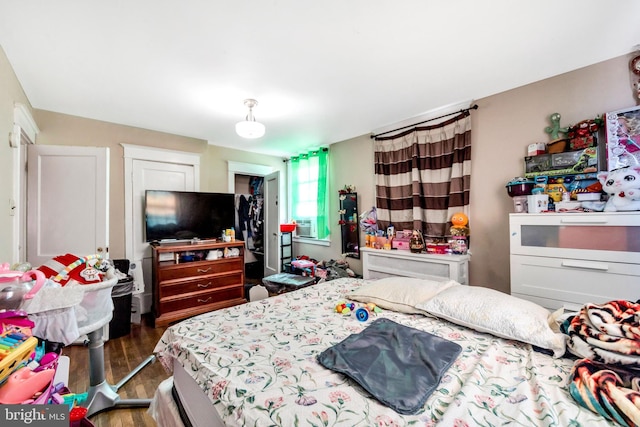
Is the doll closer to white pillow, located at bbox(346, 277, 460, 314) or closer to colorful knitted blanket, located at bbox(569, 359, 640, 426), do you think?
white pillow, located at bbox(346, 277, 460, 314)

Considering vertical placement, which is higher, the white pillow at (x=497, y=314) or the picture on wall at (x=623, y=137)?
the picture on wall at (x=623, y=137)

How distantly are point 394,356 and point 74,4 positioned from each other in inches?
94.2

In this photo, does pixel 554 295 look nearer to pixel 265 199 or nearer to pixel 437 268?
pixel 437 268

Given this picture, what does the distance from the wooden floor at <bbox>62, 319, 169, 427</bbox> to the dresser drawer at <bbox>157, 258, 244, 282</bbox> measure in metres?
0.61

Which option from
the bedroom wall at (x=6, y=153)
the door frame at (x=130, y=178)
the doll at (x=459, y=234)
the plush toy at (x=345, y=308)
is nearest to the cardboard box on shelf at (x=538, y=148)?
the doll at (x=459, y=234)

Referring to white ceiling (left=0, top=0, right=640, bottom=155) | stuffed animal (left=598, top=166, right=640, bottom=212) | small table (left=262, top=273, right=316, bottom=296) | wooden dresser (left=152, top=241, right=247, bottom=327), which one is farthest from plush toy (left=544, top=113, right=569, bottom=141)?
wooden dresser (left=152, top=241, right=247, bottom=327)

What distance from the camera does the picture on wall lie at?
1.75 metres

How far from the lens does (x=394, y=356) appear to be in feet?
3.38

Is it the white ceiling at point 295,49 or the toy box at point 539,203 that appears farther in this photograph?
the toy box at point 539,203

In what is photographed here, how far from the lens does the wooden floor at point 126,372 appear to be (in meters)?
1.58

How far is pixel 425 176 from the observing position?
113 inches

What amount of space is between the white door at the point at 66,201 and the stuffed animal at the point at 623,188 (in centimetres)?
424

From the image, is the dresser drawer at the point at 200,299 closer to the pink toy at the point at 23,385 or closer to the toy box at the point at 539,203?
the pink toy at the point at 23,385

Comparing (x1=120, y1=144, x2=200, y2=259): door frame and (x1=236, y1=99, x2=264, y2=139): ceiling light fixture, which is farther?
(x1=120, y1=144, x2=200, y2=259): door frame
